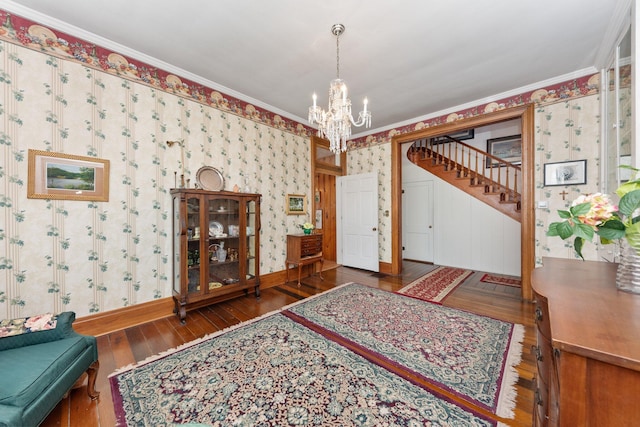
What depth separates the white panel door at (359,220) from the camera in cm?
488

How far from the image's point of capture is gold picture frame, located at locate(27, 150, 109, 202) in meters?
2.19

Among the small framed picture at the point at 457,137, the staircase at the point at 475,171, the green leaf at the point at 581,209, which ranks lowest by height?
the green leaf at the point at 581,209

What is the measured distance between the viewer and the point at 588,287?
1.10 metres

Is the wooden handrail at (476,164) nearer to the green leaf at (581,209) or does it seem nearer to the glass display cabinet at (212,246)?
the glass display cabinet at (212,246)

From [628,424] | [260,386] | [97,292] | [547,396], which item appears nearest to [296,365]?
[260,386]

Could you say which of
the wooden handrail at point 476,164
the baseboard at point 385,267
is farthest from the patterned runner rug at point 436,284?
the wooden handrail at point 476,164

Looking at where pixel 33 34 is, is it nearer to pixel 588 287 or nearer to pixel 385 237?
pixel 588 287

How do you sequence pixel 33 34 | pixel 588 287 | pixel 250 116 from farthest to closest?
pixel 250 116
pixel 33 34
pixel 588 287

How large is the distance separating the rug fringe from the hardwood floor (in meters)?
0.03

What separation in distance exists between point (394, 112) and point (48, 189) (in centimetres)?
462

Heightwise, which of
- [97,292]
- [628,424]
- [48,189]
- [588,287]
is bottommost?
[97,292]

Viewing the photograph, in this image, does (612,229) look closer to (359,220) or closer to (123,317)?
(123,317)

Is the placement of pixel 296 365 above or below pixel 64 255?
below

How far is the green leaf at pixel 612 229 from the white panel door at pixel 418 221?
4.93 m
